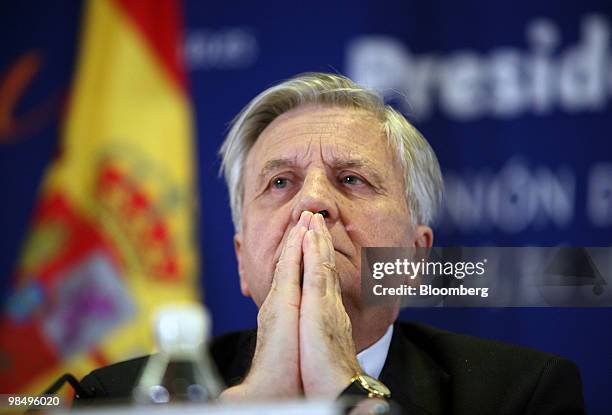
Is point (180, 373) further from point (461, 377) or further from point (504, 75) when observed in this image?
point (504, 75)

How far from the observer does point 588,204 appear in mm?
2412

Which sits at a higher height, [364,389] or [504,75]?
[504,75]

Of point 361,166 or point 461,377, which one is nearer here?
point 461,377

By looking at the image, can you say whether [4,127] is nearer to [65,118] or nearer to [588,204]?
[65,118]

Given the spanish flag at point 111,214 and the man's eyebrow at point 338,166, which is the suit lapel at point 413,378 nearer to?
the man's eyebrow at point 338,166

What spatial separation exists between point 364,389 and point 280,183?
0.65 meters

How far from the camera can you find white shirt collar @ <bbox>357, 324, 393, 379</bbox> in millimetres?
1872

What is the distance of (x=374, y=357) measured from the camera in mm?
1887

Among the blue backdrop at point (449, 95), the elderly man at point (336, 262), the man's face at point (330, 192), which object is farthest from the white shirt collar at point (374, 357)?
the blue backdrop at point (449, 95)

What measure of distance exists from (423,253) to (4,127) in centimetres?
183

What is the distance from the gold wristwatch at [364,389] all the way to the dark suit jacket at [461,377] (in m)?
0.26

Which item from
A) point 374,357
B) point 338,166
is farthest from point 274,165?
point 374,357

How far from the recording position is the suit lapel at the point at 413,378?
5.53ft

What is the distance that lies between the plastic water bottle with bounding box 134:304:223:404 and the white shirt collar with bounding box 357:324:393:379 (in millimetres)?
321
